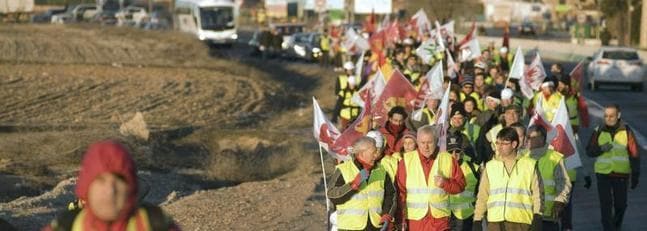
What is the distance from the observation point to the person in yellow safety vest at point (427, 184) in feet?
33.0

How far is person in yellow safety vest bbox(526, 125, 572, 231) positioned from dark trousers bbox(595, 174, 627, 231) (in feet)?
8.61

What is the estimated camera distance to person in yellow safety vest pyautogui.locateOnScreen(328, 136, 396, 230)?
9.93 metres

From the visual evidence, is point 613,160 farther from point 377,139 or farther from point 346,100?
point 346,100

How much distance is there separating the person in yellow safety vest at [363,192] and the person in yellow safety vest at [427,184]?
0.52 ft

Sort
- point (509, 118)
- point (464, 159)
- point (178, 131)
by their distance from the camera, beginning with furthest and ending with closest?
1. point (178, 131)
2. point (509, 118)
3. point (464, 159)

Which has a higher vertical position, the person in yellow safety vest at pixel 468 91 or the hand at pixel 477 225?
the person in yellow safety vest at pixel 468 91

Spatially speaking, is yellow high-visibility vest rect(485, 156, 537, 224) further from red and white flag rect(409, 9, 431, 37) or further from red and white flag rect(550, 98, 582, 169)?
red and white flag rect(409, 9, 431, 37)

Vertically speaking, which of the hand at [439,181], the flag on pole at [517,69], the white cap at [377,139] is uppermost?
the white cap at [377,139]

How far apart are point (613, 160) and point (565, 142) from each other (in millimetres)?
656

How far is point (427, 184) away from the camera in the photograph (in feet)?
33.2

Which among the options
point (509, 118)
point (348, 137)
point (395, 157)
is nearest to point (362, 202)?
point (395, 157)

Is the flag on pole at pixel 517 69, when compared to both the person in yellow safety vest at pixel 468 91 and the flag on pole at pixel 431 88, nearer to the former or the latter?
the flag on pole at pixel 431 88

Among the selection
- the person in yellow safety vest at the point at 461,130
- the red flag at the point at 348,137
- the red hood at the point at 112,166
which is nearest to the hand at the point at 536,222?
the person in yellow safety vest at the point at 461,130

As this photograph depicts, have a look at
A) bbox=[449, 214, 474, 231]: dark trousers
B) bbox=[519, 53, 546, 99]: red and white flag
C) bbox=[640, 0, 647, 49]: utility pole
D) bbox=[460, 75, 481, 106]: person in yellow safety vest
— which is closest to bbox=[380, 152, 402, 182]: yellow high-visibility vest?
bbox=[449, 214, 474, 231]: dark trousers
